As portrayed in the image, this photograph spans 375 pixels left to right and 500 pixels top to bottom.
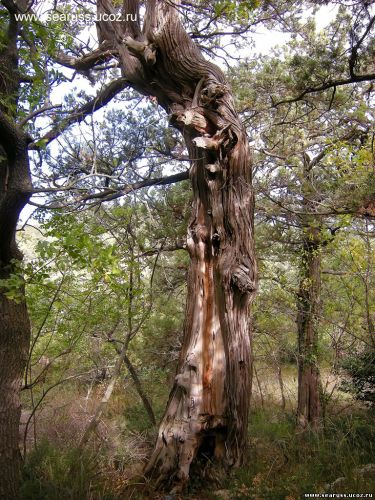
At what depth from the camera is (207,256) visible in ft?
13.7

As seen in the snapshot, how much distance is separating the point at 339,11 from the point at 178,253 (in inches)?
189

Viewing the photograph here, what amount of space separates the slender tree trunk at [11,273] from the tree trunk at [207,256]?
1.30m

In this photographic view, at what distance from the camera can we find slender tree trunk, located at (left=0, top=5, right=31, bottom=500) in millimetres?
3057

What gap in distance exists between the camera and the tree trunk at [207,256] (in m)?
3.71

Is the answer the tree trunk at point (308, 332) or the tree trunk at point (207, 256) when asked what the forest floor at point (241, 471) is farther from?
the tree trunk at point (308, 332)

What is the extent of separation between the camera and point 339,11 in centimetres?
406

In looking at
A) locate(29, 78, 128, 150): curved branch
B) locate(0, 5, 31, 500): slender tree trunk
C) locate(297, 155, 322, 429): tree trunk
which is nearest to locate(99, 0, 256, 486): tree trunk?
locate(29, 78, 128, 150): curved branch

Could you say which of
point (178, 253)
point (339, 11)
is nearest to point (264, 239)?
point (178, 253)

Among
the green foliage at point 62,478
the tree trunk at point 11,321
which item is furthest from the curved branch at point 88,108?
the green foliage at point 62,478

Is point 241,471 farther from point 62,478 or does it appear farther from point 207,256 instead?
point 207,256

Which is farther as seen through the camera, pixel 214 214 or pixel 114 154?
pixel 114 154

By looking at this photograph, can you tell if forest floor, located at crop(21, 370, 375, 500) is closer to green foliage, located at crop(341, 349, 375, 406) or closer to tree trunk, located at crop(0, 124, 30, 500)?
tree trunk, located at crop(0, 124, 30, 500)

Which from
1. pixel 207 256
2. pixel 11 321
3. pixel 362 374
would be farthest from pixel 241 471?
pixel 362 374

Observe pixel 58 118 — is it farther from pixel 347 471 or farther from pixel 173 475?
pixel 347 471
